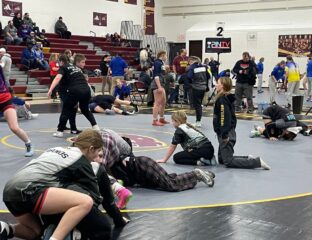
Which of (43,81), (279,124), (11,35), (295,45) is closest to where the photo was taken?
(279,124)

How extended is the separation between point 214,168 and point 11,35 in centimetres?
1682

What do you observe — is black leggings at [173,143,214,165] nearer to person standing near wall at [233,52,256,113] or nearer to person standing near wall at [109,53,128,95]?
person standing near wall at [233,52,256,113]

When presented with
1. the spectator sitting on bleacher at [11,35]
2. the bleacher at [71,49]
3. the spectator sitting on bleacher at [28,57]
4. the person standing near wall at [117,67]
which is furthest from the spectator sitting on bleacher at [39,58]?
the person standing near wall at [117,67]

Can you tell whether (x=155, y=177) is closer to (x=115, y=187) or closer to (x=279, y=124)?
(x=115, y=187)

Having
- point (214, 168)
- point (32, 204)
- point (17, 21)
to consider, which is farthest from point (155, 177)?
point (17, 21)

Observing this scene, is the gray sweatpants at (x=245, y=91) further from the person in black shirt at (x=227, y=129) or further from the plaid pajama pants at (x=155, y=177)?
the plaid pajama pants at (x=155, y=177)

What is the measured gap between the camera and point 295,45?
89.5 feet

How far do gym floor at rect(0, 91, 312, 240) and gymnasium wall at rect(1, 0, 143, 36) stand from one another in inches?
675

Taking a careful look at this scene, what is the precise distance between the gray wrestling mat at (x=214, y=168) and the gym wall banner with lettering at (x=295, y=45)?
1679cm

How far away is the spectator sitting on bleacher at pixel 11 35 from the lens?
835 inches

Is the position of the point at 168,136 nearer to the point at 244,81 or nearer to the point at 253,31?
the point at 244,81

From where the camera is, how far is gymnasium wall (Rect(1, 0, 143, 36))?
24.8m

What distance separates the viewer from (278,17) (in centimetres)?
2847

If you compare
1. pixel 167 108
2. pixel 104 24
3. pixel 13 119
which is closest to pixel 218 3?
pixel 104 24
